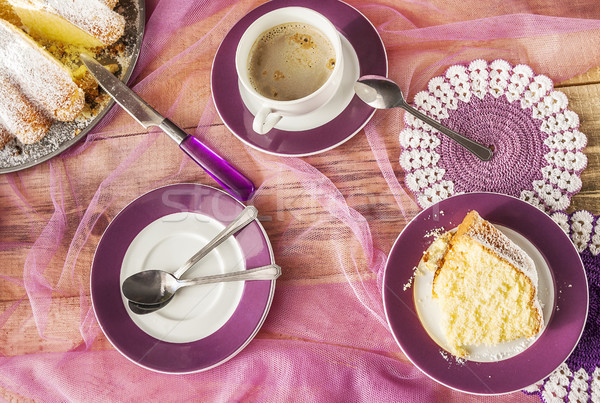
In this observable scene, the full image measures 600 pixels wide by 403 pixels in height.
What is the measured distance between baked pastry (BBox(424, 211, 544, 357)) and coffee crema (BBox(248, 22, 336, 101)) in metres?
0.41

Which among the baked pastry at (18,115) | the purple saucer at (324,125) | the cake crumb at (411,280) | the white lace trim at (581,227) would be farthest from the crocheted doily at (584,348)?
the baked pastry at (18,115)

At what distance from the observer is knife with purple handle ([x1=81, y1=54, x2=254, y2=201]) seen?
1.07 meters

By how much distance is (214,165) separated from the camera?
3.51 ft

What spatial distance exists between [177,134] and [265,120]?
244 mm

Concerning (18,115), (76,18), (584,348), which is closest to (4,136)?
(18,115)

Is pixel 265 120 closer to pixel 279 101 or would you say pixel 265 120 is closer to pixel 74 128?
pixel 279 101

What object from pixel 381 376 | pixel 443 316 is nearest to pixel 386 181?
pixel 443 316

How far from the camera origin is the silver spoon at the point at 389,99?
1.00m

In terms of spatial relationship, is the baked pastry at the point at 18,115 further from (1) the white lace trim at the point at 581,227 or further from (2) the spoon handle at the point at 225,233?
(1) the white lace trim at the point at 581,227

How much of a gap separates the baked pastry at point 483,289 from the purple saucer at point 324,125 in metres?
0.30

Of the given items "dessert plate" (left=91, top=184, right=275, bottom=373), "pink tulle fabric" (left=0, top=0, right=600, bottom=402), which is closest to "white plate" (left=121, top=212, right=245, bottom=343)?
"dessert plate" (left=91, top=184, right=275, bottom=373)

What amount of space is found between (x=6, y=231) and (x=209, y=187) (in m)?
0.51

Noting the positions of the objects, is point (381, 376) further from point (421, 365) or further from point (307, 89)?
point (307, 89)

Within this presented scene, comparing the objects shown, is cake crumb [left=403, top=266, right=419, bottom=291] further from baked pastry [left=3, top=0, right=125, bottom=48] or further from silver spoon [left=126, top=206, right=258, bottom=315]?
baked pastry [left=3, top=0, right=125, bottom=48]
